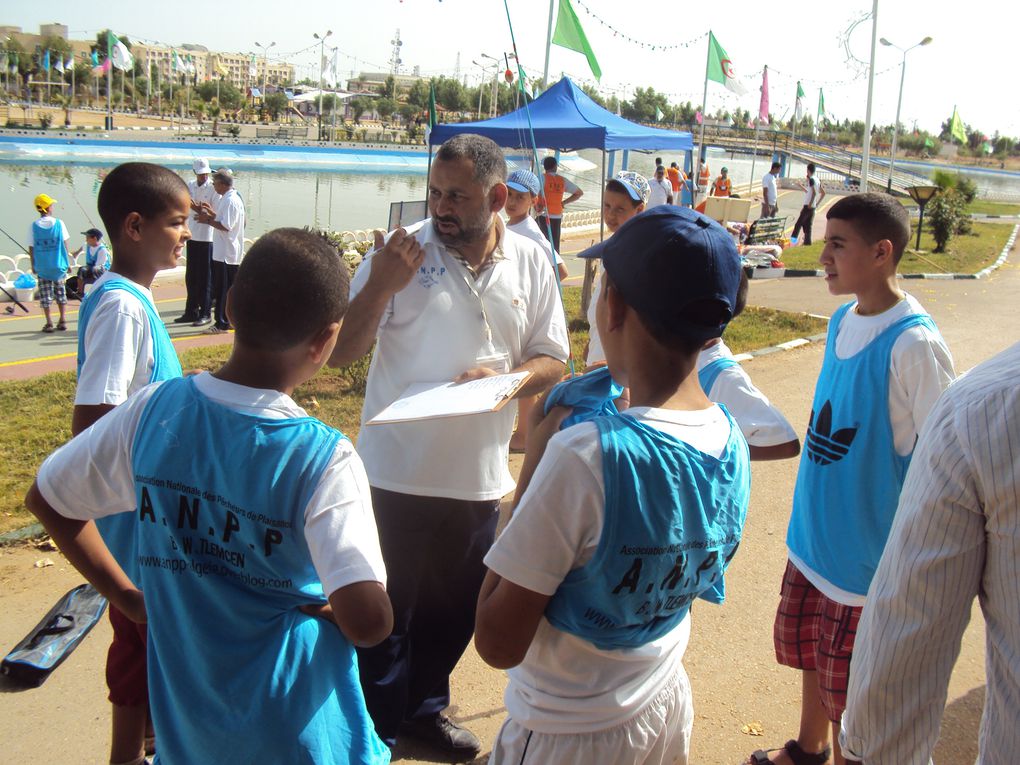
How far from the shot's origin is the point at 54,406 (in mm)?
7047

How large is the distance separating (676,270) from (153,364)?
73.5 inches

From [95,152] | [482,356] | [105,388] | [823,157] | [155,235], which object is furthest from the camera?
[823,157]

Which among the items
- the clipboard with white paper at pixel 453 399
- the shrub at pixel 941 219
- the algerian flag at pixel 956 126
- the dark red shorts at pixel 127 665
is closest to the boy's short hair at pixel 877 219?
the clipboard with white paper at pixel 453 399

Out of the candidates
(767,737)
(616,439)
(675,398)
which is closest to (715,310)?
(675,398)

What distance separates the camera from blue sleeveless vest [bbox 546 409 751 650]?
164 centimetres

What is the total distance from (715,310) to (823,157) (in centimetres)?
6148

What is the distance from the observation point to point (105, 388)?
8.57ft

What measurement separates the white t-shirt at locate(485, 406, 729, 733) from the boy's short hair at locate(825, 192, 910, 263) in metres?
1.58

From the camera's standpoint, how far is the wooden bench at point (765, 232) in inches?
792

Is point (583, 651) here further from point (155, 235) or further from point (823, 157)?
point (823, 157)

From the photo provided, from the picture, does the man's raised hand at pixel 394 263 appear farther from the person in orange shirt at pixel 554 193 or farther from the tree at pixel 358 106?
the tree at pixel 358 106

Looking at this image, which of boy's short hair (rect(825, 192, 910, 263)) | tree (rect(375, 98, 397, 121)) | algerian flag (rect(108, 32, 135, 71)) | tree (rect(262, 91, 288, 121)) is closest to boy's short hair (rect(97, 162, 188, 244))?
boy's short hair (rect(825, 192, 910, 263))

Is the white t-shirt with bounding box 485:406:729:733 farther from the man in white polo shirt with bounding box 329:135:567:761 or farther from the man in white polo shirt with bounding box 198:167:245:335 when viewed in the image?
the man in white polo shirt with bounding box 198:167:245:335

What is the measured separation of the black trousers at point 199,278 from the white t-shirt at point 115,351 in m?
8.85
